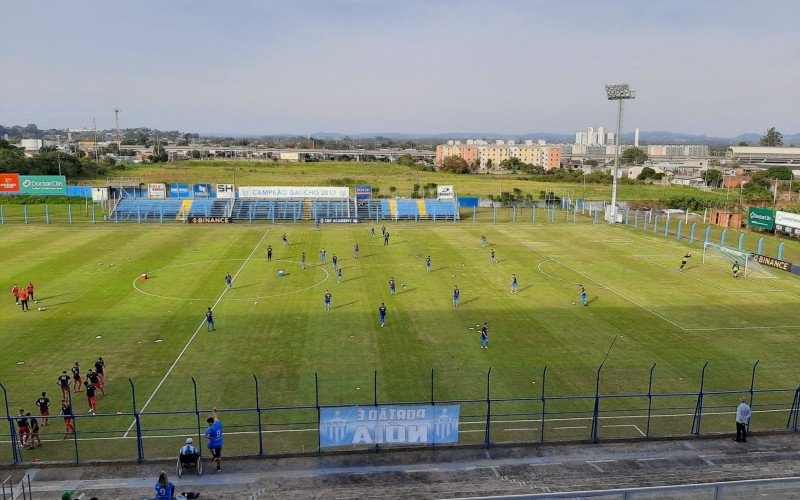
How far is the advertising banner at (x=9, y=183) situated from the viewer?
8119 cm

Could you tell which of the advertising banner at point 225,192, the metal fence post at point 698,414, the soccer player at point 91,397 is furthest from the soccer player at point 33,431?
the advertising banner at point 225,192

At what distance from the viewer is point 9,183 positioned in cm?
8144

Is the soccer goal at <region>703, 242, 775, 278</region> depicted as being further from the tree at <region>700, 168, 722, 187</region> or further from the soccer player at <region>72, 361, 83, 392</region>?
the tree at <region>700, 168, 722, 187</region>

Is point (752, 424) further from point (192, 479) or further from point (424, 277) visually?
point (424, 277)

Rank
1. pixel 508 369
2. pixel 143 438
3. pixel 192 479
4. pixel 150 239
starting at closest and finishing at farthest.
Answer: pixel 192 479
pixel 143 438
pixel 508 369
pixel 150 239

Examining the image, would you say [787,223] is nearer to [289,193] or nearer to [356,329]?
[356,329]

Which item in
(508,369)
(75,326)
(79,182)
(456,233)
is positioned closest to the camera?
(508,369)

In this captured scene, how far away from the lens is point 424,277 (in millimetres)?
43969

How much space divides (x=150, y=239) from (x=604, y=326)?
150ft

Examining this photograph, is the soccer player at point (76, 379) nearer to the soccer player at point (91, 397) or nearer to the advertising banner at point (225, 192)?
the soccer player at point (91, 397)

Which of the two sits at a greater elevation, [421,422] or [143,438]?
[421,422]

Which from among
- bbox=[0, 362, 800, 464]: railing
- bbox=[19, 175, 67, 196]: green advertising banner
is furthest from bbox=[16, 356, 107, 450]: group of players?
bbox=[19, 175, 67, 196]: green advertising banner

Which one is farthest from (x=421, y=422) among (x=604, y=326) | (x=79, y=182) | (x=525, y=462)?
(x=79, y=182)

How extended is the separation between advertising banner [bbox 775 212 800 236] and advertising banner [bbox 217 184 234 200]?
65186 millimetres
